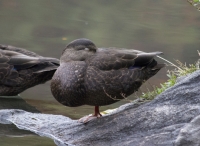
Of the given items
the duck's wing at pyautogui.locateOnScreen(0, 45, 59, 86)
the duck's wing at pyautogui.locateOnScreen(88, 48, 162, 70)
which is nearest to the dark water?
the duck's wing at pyautogui.locateOnScreen(0, 45, 59, 86)

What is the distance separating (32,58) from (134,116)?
283 centimetres

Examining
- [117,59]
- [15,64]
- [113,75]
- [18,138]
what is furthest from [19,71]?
[113,75]

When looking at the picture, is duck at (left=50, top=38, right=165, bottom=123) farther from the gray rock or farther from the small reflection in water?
the small reflection in water

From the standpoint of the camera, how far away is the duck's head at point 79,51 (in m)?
4.99

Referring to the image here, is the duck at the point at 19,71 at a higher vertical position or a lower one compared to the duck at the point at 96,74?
lower

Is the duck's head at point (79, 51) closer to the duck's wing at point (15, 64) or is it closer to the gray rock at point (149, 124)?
the gray rock at point (149, 124)

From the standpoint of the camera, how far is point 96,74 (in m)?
4.79

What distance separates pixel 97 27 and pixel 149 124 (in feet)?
21.8

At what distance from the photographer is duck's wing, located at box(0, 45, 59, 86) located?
7297 mm

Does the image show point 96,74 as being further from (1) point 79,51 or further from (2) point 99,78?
(1) point 79,51

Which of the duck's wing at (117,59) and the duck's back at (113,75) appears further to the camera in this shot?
the duck's wing at (117,59)

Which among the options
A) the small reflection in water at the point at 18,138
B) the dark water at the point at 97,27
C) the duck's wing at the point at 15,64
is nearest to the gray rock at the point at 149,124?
the small reflection in water at the point at 18,138

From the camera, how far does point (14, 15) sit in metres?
12.0

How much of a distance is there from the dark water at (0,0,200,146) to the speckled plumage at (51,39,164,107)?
1.59 m
